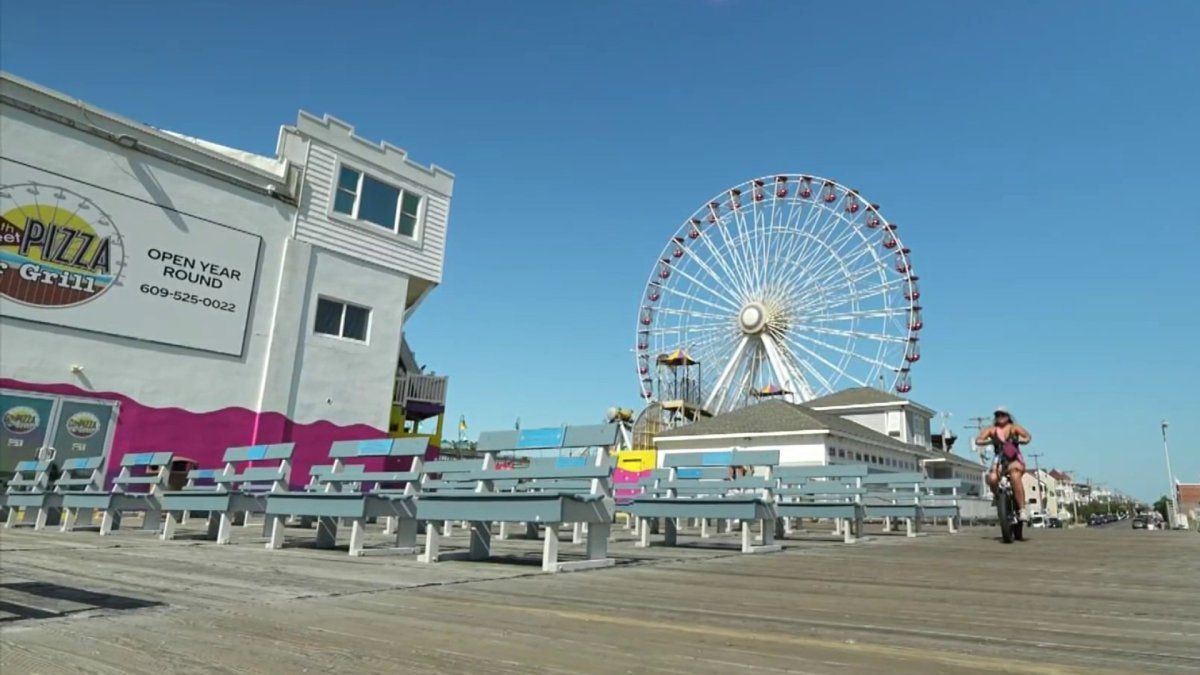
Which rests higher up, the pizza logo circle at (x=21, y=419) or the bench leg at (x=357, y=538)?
the pizza logo circle at (x=21, y=419)

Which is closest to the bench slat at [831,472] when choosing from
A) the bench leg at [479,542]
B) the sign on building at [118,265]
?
the bench leg at [479,542]

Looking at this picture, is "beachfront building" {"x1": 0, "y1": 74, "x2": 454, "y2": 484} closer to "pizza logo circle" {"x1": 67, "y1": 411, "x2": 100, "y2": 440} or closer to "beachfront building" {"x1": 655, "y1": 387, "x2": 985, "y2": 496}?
"pizza logo circle" {"x1": 67, "y1": 411, "x2": 100, "y2": 440}

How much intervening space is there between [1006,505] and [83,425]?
15.6 meters

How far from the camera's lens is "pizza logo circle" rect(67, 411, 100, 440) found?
12.7m

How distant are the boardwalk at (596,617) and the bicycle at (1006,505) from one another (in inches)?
105

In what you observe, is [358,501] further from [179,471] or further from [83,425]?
[83,425]

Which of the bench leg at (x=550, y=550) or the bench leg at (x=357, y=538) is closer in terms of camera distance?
the bench leg at (x=550, y=550)

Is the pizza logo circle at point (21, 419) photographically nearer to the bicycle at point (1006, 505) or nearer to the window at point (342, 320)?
the window at point (342, 320)

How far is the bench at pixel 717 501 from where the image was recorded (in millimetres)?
6633

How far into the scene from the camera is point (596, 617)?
2965 millimetres

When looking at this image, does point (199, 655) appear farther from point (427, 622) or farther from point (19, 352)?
point (19, 352)

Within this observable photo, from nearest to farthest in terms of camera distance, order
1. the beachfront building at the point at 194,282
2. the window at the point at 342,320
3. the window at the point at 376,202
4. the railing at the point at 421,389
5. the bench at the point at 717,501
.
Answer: the bench at the point at 717,501, the beachfront building at the point at 194,282, the window at the point at 342,320, the window at the point at 376,202, the railing at the point at 421,389

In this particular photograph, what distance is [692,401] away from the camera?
38.1 m

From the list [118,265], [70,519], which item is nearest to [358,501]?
[70,519]
